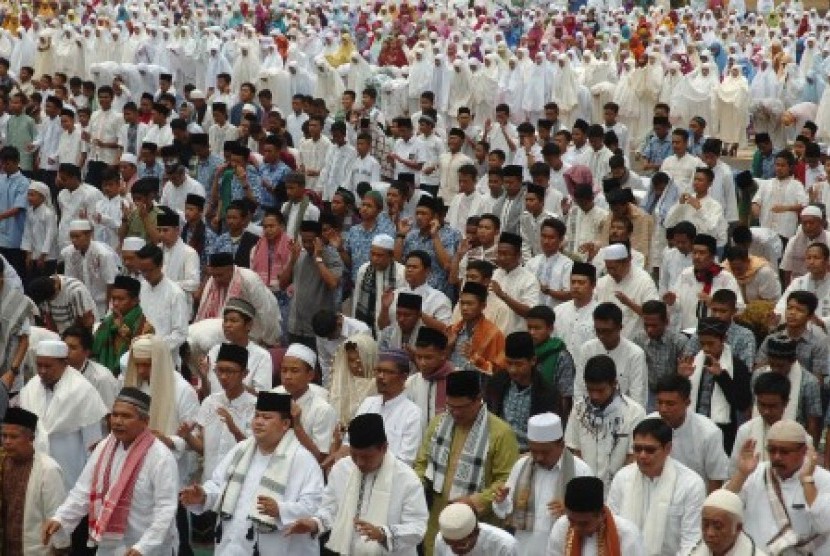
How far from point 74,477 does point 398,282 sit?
3251 mm

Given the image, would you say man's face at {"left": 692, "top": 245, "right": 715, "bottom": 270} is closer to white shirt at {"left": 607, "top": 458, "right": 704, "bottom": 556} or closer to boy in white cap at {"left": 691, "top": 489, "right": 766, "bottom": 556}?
white shirt at {"left": 607, "top": 458, "right": 704, "bottom": 556}

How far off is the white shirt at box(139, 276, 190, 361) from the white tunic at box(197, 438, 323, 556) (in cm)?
313

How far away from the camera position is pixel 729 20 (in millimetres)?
37000

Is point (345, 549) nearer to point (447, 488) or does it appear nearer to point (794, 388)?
point (447, 488)

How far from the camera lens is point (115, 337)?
1183 cm

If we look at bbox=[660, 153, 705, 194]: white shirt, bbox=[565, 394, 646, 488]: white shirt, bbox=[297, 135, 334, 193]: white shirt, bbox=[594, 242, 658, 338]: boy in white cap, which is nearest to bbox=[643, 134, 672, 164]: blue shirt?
bbox=[660, 153, 705, 194]: white shirt

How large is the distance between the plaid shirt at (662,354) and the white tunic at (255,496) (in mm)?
2889

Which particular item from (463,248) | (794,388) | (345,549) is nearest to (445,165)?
(463,248)

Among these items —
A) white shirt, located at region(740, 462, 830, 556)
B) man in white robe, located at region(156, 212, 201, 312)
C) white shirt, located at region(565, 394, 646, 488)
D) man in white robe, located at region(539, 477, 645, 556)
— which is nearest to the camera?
man in white robe, located at region(539, 477, 645, 556)

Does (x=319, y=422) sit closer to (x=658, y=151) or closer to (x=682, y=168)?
(x=682, y=168)

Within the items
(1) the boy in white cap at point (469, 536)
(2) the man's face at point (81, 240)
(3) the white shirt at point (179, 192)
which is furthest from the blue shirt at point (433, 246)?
(1) the boy in white cap at point (469, 536)

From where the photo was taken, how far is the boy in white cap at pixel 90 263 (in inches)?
556

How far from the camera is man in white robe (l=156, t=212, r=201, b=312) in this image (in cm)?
1359

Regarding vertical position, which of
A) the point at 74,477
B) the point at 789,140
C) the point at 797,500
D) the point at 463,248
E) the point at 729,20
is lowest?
Answer: the point at 74,477
